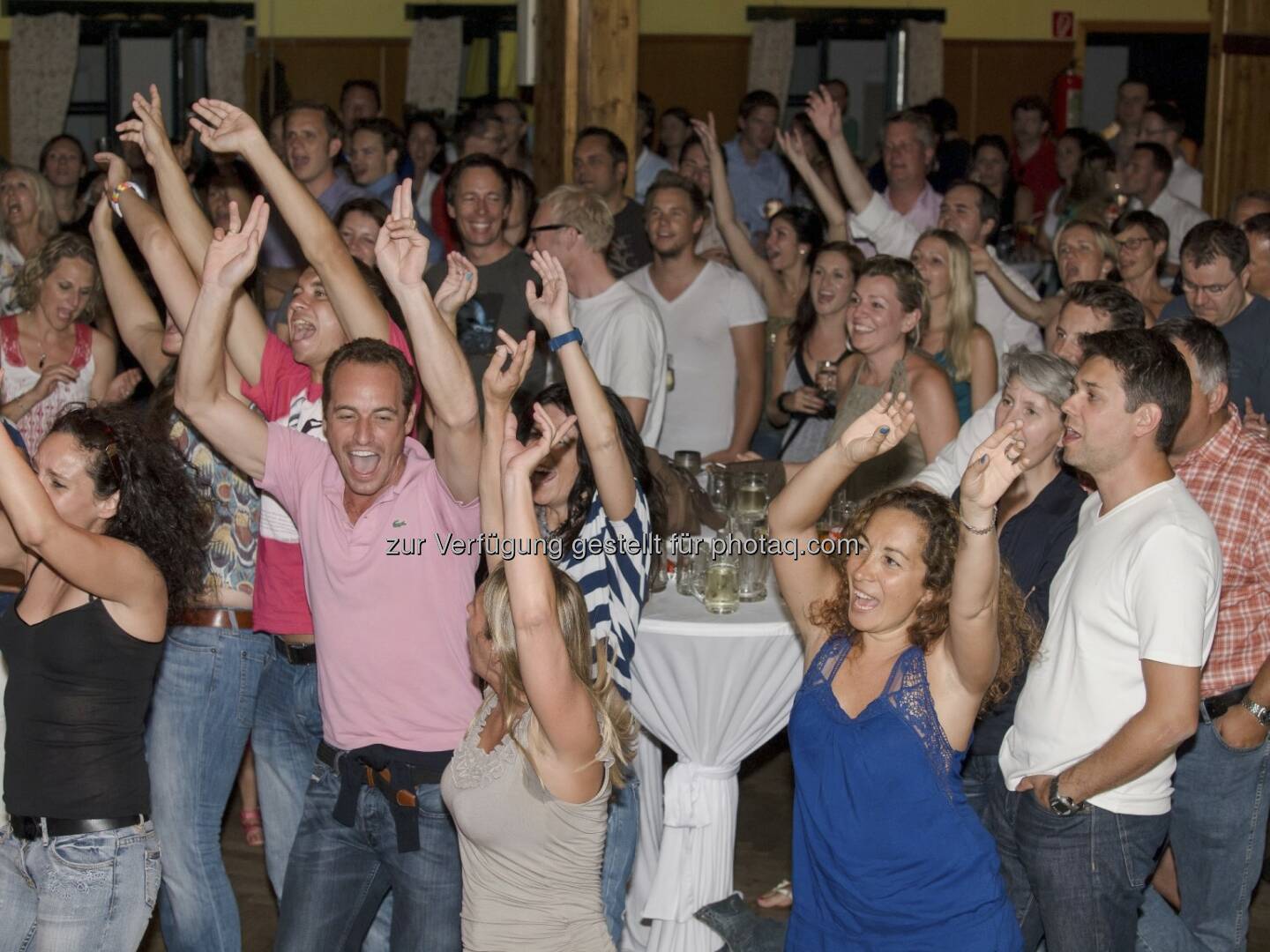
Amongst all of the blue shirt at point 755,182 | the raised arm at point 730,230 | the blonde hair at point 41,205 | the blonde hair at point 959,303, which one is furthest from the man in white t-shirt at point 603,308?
the blue shirt at point 755,182

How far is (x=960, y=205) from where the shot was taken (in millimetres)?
5613

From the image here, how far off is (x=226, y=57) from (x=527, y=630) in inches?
451

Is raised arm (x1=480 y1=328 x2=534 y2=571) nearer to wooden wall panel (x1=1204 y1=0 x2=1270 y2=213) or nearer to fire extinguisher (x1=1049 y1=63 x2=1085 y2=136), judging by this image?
wooden wall panel (x1=1204 y1=0 x2=1270 y2=213)

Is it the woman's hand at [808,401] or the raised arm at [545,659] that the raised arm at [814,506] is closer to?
the raised arm at [545,659]

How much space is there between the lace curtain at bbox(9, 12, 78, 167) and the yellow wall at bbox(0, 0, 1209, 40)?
28 cm

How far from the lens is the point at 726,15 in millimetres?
12961

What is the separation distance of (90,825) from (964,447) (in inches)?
79.1

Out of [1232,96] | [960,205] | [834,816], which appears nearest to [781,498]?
[834,816]

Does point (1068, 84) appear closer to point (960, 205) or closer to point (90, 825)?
point (960, 205)

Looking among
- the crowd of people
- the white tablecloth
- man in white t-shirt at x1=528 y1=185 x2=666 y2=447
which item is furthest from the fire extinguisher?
the white tablecloth

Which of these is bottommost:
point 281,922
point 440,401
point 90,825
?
point 281,922

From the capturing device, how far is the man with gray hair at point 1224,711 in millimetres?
2965

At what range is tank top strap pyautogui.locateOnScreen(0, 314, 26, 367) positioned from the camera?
4.30m

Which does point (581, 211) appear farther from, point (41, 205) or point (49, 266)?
point (41, 205)
